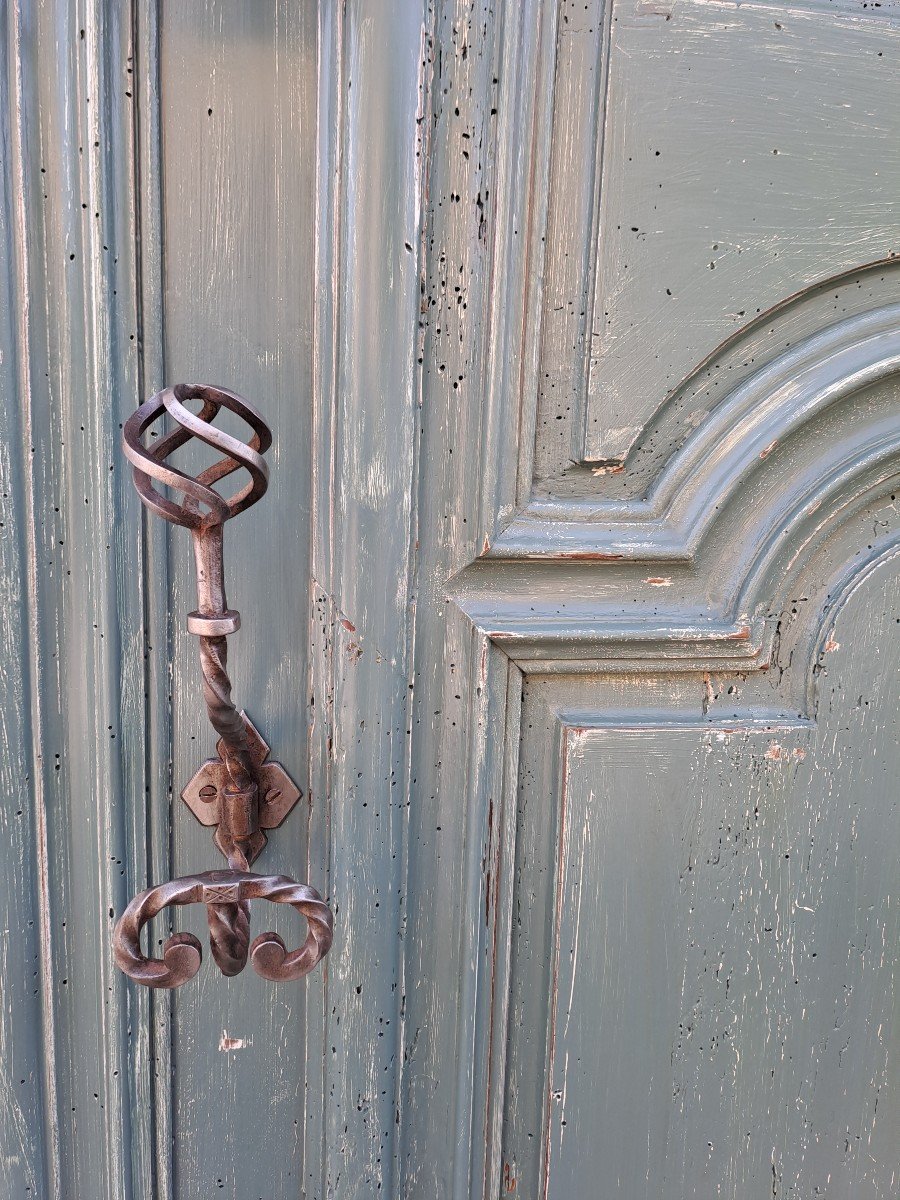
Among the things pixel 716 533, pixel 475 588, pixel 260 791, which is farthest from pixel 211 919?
pixel 716 533

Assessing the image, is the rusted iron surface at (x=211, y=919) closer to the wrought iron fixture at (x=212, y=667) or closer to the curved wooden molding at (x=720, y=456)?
the wrought iron fixture at (x=212, y=667)

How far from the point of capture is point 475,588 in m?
0.53

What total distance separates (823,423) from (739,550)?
10cm

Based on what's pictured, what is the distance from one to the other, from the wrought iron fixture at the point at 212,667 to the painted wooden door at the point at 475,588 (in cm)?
9

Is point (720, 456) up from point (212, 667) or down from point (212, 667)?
up

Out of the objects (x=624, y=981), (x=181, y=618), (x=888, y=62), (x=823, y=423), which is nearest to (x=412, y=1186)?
(x=624, y=981)

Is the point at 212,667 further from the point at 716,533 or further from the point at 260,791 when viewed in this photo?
the point at 716,533

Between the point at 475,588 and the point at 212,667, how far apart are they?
0.59ft

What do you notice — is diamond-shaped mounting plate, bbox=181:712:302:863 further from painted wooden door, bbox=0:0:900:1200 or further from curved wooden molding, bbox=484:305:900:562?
curved wooden molding, bbox=484:305:900:562

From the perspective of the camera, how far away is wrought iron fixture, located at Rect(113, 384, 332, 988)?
39cm

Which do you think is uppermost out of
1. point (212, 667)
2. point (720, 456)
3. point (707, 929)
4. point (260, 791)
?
point (720, 456)

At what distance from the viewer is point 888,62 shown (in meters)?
0.49

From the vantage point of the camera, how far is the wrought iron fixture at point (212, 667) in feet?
1.27

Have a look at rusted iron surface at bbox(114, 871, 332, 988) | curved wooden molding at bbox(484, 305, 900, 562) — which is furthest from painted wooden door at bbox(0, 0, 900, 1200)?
rusted iron surface at bbox(114, 871, 332, 988)
